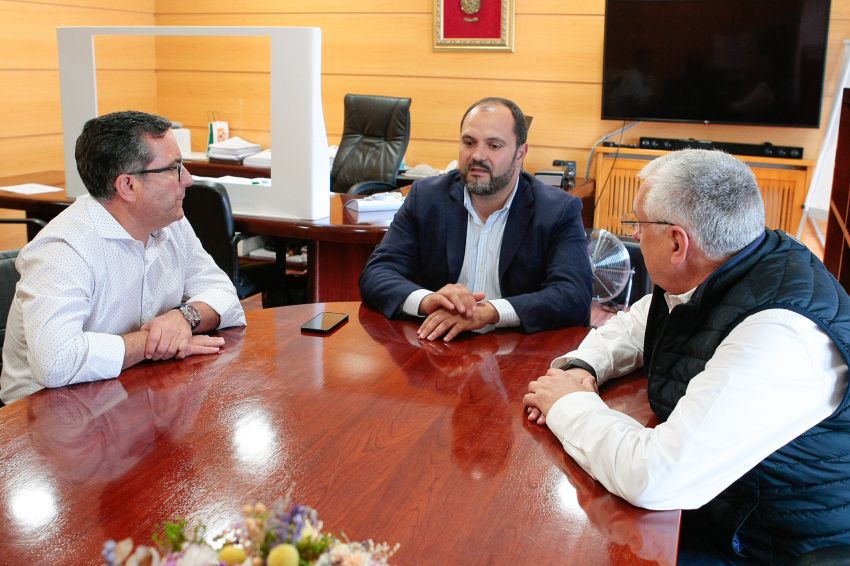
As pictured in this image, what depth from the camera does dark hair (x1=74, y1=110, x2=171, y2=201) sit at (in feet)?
6.45

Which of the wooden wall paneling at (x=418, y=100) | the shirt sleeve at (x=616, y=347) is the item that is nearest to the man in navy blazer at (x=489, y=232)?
the shirt sleeve at (x=616, y=347)

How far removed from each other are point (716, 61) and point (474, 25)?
1599mm

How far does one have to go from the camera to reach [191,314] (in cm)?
198

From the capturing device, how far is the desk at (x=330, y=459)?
1.14m

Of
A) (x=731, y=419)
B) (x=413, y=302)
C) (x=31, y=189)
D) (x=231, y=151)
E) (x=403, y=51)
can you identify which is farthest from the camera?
(x=403, y=51)

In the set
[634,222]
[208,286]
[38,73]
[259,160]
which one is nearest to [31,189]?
[259,160]

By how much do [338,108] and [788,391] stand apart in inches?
210

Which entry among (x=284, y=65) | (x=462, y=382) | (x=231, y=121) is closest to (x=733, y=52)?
(x=284, y=65)

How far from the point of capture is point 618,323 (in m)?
1.92

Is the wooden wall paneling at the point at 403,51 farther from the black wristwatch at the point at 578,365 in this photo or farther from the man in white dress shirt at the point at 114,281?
the black wristwatch at the point at 578,365

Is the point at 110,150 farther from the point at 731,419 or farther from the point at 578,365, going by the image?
the point at 731,419

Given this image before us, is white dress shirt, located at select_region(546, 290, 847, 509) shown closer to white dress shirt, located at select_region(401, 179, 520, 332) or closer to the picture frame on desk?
white dress shirt, located at select_region(401, 179, 520, 332)

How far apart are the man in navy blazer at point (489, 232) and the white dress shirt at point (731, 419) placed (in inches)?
36.4

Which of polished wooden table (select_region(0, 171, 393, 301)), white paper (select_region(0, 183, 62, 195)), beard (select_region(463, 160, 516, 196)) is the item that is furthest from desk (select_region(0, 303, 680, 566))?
white paper (select_region(0, 183, 62, 195))
